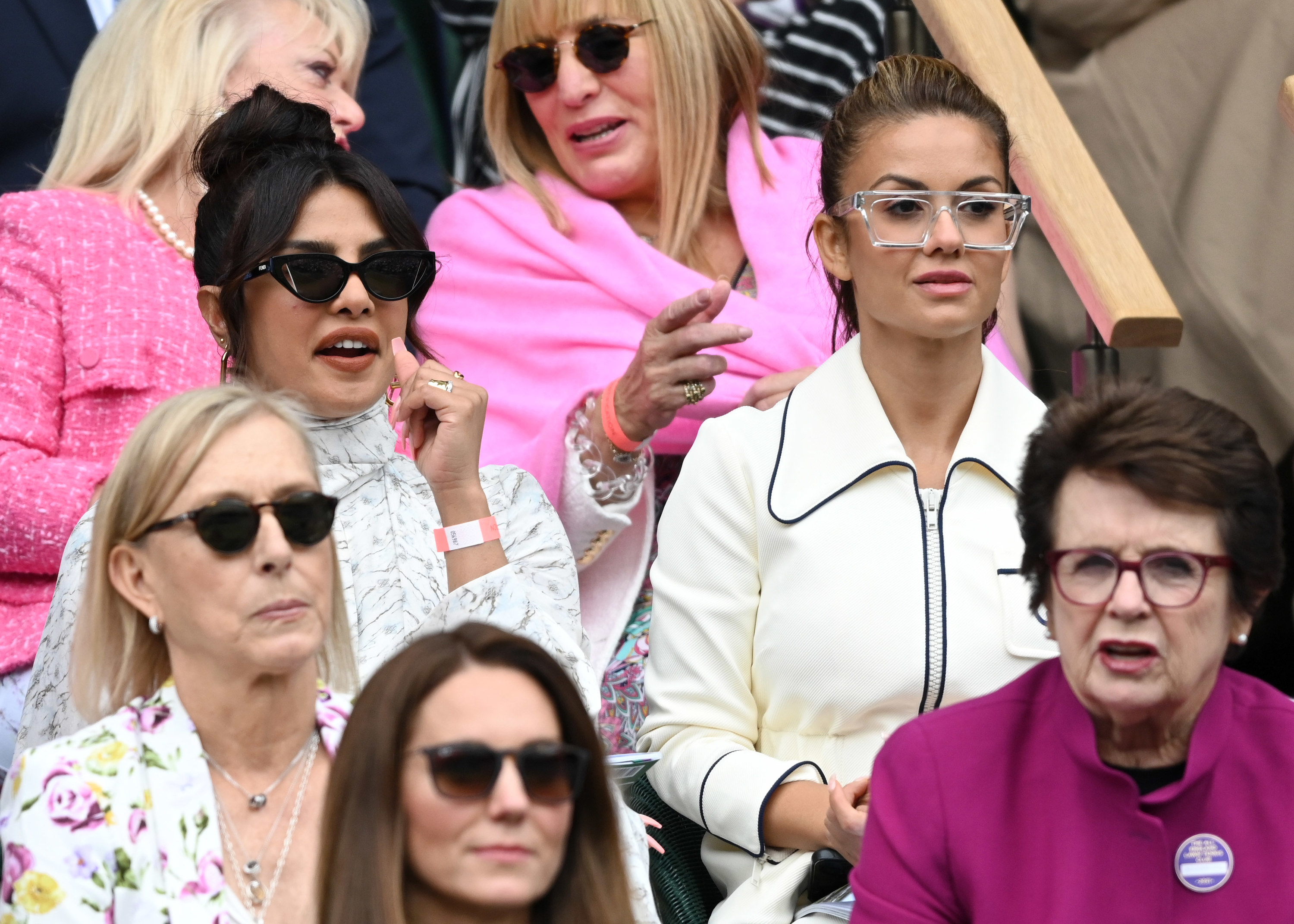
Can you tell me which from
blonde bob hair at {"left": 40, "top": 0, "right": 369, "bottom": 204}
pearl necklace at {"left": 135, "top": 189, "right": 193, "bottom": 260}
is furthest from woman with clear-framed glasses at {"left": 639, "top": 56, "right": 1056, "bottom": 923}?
blonde bob hair at {"left": 40, "top": 0, "right": 369, "bottom": 204}

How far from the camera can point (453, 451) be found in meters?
2.57

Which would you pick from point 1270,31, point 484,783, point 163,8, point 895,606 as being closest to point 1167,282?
point 1270,31

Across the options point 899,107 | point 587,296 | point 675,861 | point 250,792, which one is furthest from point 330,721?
point 587,296

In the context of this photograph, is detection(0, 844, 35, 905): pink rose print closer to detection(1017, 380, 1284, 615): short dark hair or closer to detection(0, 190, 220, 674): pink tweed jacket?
detection(0, 190, 220, 674): pink tweed jacket

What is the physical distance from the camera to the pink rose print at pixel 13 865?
1802 millimetres

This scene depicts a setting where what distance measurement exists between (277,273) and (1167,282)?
1.94 metres

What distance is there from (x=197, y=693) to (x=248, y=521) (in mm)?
217

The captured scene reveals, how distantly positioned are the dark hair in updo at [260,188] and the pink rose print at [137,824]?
3.08 ft

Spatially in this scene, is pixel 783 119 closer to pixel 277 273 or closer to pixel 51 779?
pixel 277 273

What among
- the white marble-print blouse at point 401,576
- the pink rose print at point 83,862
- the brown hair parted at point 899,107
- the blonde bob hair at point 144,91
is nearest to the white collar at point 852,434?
the brown hair parted at point 899,107

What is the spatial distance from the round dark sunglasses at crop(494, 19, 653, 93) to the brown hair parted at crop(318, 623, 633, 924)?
2064 millimetres

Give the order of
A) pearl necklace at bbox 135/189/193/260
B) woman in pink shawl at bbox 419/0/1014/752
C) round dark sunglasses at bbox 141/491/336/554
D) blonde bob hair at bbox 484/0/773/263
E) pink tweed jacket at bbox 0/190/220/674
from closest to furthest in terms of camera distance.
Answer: round dark sunglasses at bbox 141/491/336/554 < pink tweed jacket at bbox 0/190/220/674 < pearl necklace at bbox 135/189/193/260 < woman in pink shawl at bbox 419/0/1014/752 < blonde bob hair at bbox 484/0/773/263

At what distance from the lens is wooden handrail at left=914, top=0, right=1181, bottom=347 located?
2646 millimetres

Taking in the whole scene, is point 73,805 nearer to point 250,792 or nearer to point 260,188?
point 250,792
